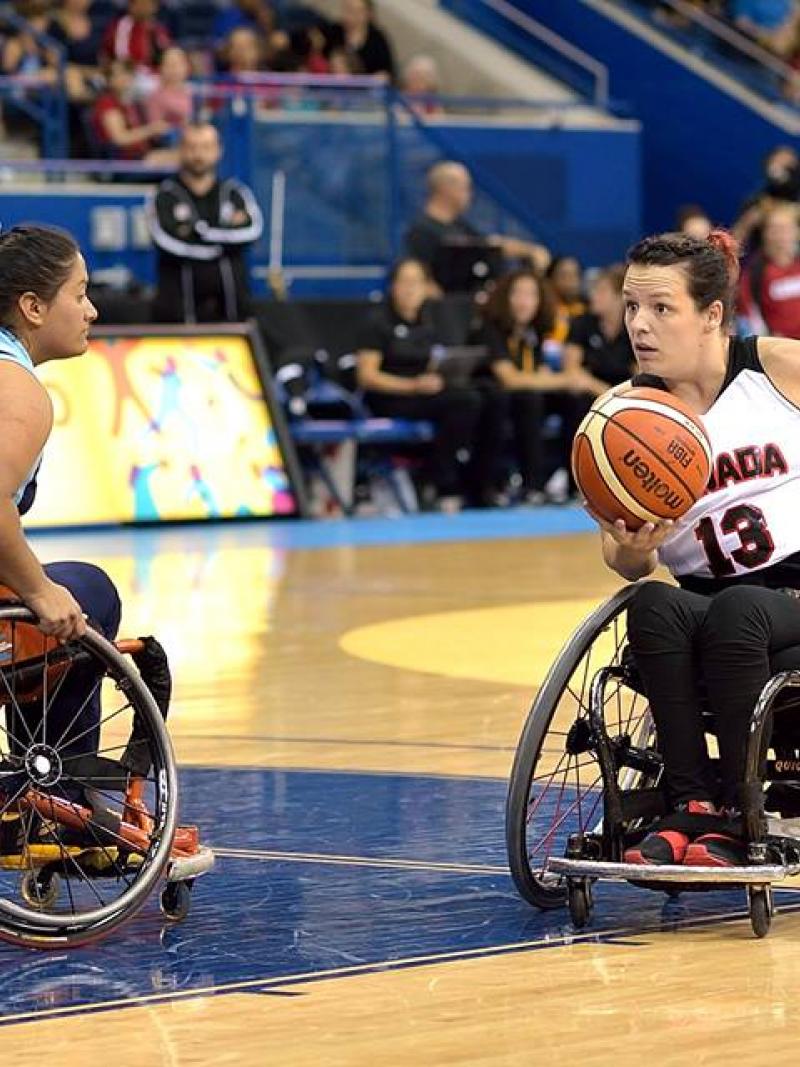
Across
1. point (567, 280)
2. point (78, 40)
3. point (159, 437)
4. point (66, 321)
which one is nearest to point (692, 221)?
point (567, 280)

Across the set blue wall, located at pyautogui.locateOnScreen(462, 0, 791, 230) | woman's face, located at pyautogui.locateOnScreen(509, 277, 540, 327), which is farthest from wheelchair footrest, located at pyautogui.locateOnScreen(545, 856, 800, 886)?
blue wall, located at pyautogui.locateOnScreen(462, 0, 791, 230)

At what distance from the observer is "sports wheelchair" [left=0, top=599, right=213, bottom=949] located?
5.14 metres

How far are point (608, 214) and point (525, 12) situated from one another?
154 inches

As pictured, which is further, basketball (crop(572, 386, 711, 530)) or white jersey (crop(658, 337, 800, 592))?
white jersey (crop(658, 337, 800, 592))

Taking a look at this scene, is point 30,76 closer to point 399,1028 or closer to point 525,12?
point 525,12

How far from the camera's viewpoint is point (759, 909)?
5.16 meters

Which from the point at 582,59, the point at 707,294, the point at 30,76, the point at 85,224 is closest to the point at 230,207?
the point at 85,224

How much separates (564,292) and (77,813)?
14086mm

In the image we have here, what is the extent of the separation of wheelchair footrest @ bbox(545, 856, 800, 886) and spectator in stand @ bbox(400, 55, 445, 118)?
52.9 ft

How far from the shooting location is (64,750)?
5500 millimetres

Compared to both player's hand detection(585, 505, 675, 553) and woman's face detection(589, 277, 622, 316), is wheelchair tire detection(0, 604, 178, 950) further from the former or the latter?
woman's face detection(589, 277, 622, 316)

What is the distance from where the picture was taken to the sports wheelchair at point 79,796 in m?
5.14

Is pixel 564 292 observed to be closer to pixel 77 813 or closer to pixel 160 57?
pixel 160 57

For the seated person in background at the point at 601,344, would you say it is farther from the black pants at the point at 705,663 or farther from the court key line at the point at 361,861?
the black pants at the point at 705,663
